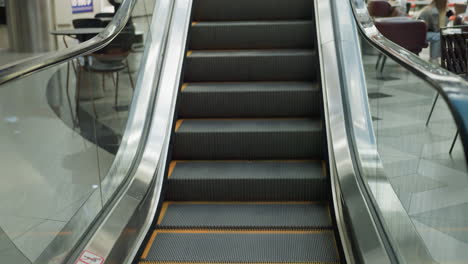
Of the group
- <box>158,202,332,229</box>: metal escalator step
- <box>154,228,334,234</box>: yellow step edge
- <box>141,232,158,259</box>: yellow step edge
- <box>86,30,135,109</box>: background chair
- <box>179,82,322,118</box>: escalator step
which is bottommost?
<box>141,232,158,259</box>: yellow step edge

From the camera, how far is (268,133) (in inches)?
142

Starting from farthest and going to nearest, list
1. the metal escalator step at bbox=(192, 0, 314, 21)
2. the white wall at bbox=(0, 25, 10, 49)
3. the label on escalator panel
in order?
the white wall at bbox=(0, 25, 10, 49)
the metal escalator step at bbox=(192, 0, 314, 21)
the label on escalator panel

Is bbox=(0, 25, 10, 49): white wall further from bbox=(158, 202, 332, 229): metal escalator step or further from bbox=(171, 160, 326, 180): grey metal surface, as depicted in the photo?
bbox=(158, 202, 332, 229): metal escalator step

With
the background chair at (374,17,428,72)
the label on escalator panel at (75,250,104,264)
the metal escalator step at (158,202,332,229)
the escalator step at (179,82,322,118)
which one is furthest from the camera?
the background chair at (374,17,428,72)

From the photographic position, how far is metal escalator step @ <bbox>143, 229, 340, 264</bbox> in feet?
9.12

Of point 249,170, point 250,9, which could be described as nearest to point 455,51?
point 250,9

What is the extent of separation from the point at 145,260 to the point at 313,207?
43.9 inches

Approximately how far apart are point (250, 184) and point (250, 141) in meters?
0.38

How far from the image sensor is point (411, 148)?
7.14 ft

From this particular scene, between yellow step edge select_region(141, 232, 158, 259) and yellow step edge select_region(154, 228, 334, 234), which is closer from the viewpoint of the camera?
yellow step edge select_region(141, 232, 158, 259)

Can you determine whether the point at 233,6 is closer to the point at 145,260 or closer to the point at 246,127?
the point at 246,127

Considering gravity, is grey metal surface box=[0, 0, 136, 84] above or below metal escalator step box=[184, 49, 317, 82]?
above

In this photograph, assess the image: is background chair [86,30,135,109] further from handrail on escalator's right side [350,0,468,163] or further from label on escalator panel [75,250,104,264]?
handrail on escalator's right side [350,0,468,163]

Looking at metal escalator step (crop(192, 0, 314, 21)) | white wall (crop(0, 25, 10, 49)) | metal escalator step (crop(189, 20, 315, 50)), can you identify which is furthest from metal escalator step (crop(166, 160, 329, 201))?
white wall (crop(0, 25, 10, 49))
